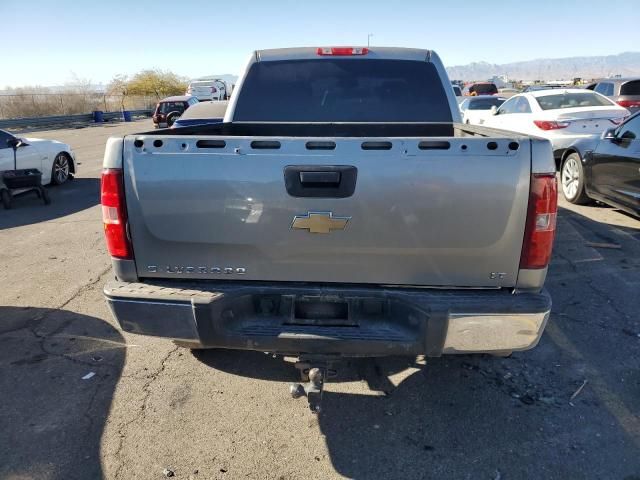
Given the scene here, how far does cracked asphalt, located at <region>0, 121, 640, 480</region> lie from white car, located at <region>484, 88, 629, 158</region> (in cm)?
582

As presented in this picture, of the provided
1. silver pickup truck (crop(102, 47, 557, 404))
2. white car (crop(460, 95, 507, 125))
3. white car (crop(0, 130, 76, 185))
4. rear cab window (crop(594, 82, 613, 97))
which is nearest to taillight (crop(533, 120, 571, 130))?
white car (crop(460, 95, 507, 125))

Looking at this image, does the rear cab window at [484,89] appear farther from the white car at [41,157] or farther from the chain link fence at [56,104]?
the chain link fence at [56,104]

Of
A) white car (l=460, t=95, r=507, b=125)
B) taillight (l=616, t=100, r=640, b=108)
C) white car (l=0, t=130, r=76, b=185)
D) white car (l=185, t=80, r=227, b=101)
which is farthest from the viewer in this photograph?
white car (l=185, t=80, r=227, b=101)

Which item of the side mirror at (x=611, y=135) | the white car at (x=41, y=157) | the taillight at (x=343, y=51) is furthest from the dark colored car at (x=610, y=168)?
the white car at (x=41, y=157)

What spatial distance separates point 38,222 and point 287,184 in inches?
279

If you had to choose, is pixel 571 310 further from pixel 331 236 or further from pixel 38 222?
pixel 38 222

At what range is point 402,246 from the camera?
7.62ft

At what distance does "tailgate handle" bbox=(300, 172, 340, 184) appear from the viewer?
2242mm

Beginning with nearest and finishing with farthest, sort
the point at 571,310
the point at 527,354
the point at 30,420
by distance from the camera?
the point at 30,420 → the point at 527,354 → the point at 571,310

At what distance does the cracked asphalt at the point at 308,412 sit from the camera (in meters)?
2.50

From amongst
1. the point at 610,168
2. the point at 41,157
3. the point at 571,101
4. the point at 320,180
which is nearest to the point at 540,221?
the point at 320,180

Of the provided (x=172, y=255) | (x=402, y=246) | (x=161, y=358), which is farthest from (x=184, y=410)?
(x=402, y=246)

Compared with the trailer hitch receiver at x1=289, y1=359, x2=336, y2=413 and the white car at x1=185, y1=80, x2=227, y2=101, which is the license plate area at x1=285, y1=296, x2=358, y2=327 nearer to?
the trailer hitch receiver at x1=289, y1=359, x2=336, y2=413

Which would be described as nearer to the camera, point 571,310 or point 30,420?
point 30,420
